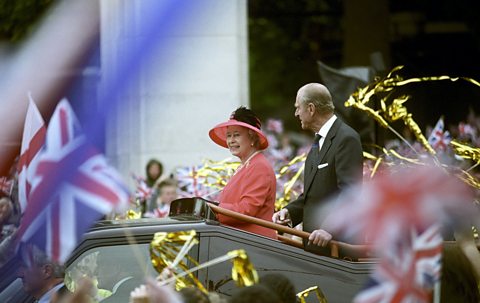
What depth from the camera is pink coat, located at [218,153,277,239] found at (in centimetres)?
734

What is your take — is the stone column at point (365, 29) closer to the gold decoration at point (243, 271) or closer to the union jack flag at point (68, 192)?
the gold decoration at point (243, 271)

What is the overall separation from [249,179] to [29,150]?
161 centimetres

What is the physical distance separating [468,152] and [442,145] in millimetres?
785

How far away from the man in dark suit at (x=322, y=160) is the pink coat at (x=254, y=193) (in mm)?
203

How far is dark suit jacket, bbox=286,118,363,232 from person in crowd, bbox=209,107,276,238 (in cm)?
19

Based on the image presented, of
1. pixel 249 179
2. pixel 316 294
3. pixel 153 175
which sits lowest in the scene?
pixel 316 294

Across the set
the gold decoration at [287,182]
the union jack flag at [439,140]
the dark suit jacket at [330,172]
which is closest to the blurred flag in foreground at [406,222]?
the dark suit jacket at [330,172]

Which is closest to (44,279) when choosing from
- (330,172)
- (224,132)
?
(330,172)

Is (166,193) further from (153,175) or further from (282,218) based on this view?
(282,218)

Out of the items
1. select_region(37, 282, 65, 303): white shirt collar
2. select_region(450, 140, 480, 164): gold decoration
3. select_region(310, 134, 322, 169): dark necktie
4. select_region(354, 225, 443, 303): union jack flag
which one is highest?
select_region(310, 134, 322, 169): dark necktie

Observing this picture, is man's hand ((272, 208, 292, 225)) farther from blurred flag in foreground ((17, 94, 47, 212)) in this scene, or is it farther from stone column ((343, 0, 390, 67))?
stone column ((343, 0, 390, 67))

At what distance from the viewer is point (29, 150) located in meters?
6.23

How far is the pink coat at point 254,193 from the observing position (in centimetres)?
734

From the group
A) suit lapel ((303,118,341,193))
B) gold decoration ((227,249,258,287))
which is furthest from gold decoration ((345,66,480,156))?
gold decoration ((227,249,258,287))
